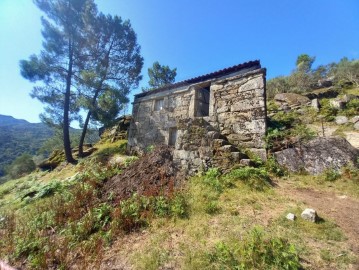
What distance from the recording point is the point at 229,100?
7.93 meters

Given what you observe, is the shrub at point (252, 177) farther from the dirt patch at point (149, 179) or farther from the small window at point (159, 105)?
the small window at point (159, 105)

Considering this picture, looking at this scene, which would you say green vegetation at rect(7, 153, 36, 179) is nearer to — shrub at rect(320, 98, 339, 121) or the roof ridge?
the roof ridge

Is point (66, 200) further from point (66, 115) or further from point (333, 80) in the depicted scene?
point (333, 80)

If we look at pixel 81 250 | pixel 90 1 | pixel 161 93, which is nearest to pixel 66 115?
pixel 161 93

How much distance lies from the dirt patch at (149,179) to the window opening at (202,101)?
367 cm

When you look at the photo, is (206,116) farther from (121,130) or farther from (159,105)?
(121,130)

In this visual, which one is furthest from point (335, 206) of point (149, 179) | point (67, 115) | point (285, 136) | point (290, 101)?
point (67, 115)

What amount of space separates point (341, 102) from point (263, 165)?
7414 mm

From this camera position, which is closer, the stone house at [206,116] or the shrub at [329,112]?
the stone house at [206,116]

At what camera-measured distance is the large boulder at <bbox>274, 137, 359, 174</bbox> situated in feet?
17.0

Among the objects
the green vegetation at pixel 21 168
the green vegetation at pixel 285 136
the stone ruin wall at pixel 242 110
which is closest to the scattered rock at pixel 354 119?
the green vegetation at pixel 285 136

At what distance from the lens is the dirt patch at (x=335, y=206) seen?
310 centimetres

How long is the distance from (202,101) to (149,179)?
5.74 meters

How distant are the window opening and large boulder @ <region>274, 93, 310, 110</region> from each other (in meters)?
5.52
